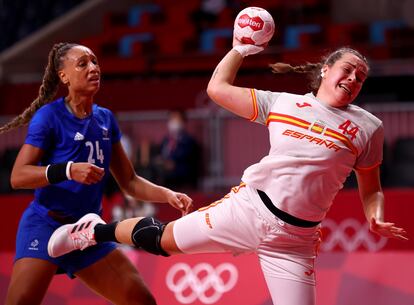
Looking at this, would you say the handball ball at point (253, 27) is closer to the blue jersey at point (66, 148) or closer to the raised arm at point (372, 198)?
the raised arm at point (372, 198)

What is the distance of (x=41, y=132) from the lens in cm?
511

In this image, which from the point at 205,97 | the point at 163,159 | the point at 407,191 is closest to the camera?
the point at 407,191

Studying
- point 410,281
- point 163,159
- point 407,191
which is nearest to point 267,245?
point 410,281

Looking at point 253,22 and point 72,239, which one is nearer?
point 253,22

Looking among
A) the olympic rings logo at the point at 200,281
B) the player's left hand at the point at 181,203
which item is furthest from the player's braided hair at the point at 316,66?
the olympic rings logo at the point at 200,281

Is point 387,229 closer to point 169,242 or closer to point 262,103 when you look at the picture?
point 262,103

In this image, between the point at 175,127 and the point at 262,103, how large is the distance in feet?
19.7

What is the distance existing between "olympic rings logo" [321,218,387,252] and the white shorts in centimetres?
451

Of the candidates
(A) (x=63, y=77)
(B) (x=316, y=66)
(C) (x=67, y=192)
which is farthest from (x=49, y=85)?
(B) (x=316, y=66)

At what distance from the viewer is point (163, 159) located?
10.6 metres

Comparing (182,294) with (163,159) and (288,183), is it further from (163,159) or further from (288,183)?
(163,159)

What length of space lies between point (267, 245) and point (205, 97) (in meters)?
7.28

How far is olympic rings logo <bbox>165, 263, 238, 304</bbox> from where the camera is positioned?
6742 millimetres

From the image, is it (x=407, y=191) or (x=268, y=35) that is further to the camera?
(x=407, y=191)
